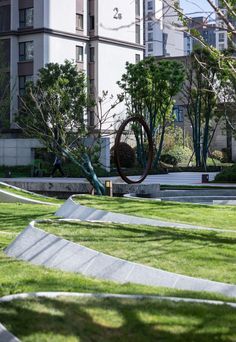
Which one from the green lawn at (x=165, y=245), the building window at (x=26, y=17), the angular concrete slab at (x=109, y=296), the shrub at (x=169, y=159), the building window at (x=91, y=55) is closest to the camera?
the angular concrete slab at (x=109, y=296)


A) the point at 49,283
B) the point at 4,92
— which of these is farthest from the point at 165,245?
the point at 4,92

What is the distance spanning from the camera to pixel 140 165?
3803cm

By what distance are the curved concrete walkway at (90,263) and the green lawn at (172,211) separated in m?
3.02

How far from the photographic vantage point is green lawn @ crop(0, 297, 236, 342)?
458 cm

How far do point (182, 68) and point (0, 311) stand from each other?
105 ft

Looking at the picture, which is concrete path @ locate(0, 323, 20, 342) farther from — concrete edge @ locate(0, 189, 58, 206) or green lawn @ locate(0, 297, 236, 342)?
concrete edge @ locate(0, 189, 58, 206)

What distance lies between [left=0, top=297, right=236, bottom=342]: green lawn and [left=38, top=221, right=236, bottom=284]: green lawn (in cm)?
163

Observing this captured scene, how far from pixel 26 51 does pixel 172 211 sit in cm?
3406

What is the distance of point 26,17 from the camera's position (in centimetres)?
4488

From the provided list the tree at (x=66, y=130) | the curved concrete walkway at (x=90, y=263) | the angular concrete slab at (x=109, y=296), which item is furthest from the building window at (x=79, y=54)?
the angular concrete slab at (x=109, y=296)

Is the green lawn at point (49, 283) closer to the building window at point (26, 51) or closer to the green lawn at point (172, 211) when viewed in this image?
the green lawn at point (172, 211)

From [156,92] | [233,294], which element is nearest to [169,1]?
[233,294]

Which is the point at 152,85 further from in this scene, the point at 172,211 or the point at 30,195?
the point at 172,211

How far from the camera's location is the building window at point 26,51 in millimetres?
44344
